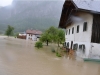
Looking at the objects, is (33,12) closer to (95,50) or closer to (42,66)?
(95,50)

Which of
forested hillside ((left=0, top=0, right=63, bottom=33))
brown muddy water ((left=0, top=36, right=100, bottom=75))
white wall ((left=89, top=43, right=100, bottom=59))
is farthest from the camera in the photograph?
forested hillside ((left=0, top=0, right=63, bottom=33))

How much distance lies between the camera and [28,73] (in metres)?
7.10

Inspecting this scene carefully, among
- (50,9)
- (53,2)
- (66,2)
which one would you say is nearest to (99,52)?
(66,2)

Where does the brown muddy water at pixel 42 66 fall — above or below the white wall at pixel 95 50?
below

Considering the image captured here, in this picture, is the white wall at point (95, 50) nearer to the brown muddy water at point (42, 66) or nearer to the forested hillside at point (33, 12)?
the brown muddy water at point (42, 66)

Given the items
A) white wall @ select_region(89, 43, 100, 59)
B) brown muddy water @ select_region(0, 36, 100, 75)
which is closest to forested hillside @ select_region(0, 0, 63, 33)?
white wall @ select_region(89, 43, 100, 59)

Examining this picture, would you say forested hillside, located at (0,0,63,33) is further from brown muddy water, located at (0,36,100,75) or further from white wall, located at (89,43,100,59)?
brown muddy water, located at (0,36,100,75)

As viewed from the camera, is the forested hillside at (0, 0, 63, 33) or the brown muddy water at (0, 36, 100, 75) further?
the forested hillside at (0, 0, 63, 33)

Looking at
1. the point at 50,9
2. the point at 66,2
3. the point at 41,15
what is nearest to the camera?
the point at 66,2

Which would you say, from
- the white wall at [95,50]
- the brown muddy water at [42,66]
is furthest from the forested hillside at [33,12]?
the brown muddy water at [42,66]

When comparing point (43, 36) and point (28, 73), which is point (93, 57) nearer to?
point (28, 73)

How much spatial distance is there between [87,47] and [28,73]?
7618 mm

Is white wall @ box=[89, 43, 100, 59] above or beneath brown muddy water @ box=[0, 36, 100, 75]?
above

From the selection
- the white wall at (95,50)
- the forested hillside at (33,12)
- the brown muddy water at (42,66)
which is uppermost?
the forested hillside at (33,12)
